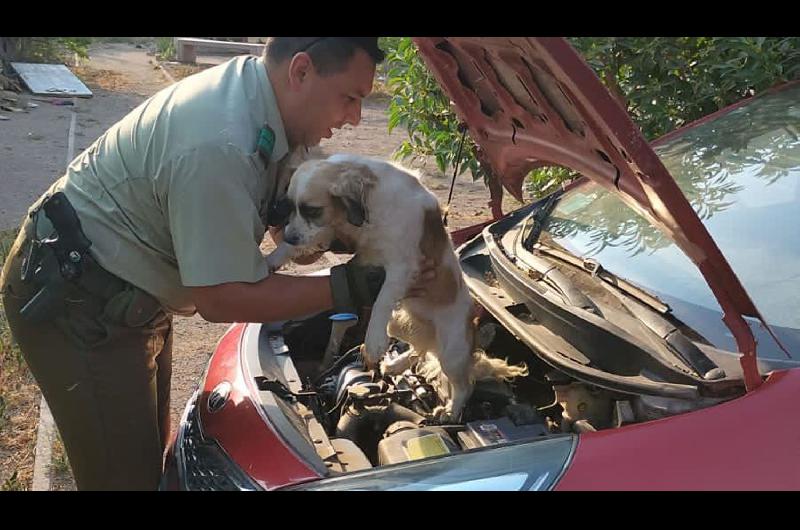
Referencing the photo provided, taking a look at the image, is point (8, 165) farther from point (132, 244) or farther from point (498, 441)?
point (498, 441)

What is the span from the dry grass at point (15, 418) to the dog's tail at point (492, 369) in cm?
209

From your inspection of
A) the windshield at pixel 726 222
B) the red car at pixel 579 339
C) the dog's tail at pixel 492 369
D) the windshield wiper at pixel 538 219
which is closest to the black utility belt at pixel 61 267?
the red car at pixel 579 339

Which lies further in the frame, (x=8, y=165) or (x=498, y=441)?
(x=8, y=165)

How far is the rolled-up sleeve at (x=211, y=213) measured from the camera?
2.27m

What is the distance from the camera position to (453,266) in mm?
2932

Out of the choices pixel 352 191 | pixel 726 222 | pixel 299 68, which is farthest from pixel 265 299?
pixel 726 222

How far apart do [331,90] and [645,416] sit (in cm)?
129

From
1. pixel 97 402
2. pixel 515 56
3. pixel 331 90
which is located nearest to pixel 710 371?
pixel 515 56

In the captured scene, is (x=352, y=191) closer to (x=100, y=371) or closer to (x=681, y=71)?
(x=100, y=371)

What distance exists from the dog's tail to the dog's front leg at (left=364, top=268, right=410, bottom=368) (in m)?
0.32

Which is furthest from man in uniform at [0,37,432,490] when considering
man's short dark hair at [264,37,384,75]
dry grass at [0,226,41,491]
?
dry grass at [0,226,41,491]

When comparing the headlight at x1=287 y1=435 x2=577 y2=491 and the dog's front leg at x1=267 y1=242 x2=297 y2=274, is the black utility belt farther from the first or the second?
the headlight at x1=287 y1=435 x2=577 y2=491

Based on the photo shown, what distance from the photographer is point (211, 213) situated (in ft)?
7.50

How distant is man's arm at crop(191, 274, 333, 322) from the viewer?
2396mm
